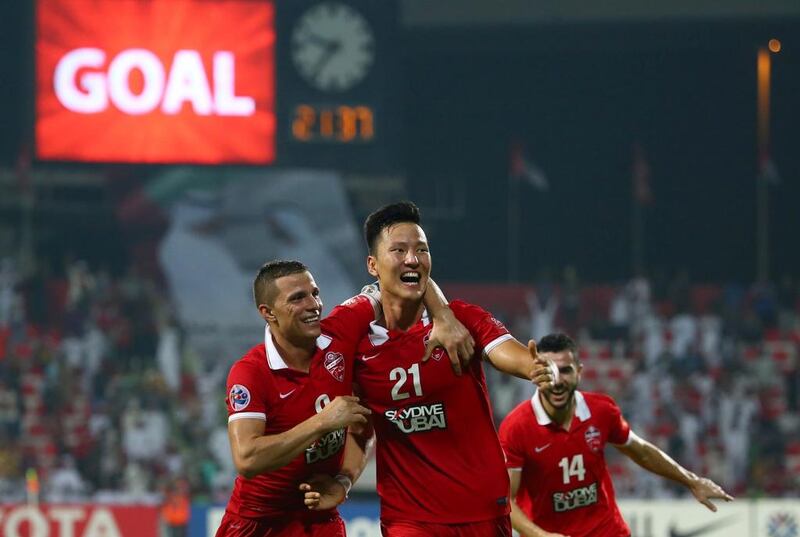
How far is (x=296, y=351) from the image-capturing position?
523cm

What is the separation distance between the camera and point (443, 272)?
26688 mm

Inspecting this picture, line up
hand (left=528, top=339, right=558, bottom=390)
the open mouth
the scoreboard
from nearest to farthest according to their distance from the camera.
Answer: hand (left=528, top=339, right=558, bottom=390)
the open mouth
the scoreboard

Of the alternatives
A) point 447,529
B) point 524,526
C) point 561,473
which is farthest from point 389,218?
point 561,473

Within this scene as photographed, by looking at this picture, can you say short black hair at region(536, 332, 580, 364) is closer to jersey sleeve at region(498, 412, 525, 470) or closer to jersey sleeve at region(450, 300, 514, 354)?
jersey sleeve at region(498, 412, 525, 470)

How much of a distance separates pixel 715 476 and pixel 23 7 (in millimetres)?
12184

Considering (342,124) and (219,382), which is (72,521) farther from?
(342,124)

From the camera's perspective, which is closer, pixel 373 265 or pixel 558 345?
pixel 373 265

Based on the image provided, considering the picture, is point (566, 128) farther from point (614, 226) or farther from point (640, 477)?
point (640, 477)

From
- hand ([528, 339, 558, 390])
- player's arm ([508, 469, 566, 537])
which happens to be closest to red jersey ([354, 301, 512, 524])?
hand ([528, 339, 558, 390])

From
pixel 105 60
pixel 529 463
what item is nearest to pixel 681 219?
pixel 105 60

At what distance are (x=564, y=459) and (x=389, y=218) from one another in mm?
2293

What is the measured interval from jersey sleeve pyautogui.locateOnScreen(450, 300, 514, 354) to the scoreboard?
14908 millimetres

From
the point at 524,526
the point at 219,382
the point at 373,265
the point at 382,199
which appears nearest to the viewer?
the point at 373,265

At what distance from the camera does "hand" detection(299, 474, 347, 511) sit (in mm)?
5008
